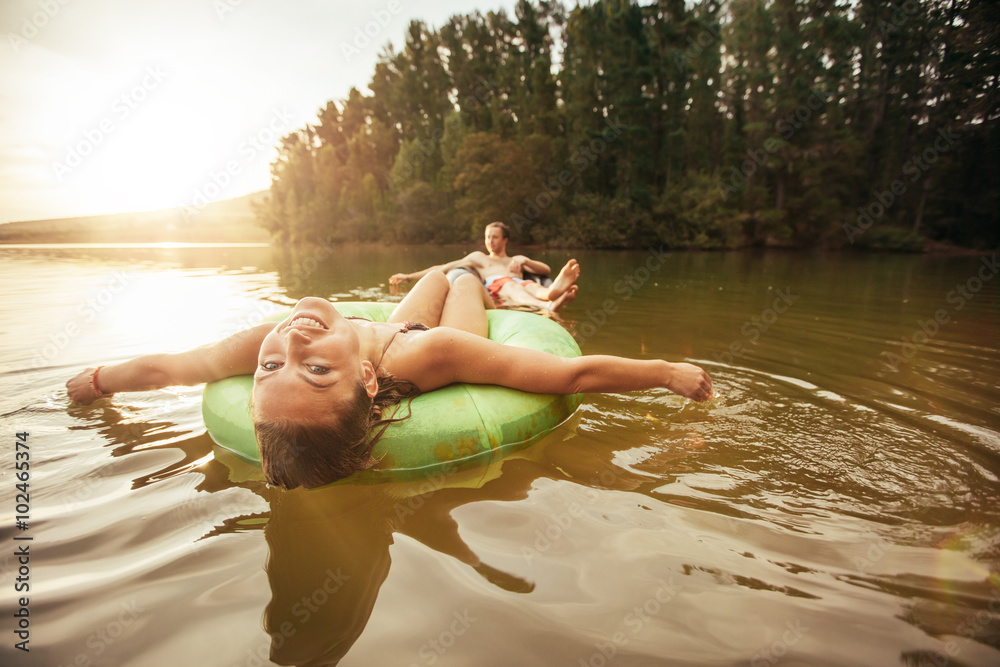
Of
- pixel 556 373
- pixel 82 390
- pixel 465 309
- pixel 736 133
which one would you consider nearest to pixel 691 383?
pixel 556 373

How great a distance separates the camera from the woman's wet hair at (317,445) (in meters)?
1.79

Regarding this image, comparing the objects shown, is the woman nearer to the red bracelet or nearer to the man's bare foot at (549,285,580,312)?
the red bracelet

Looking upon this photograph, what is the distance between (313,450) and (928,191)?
32.9 metres

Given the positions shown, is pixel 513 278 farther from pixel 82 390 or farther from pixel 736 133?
pixel 736 133

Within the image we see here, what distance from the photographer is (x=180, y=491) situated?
223cm

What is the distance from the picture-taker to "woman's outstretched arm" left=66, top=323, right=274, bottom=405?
268 cm

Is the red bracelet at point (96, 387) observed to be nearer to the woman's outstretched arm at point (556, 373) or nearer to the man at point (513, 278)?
the woman's outstretched arm at point (556, 373)

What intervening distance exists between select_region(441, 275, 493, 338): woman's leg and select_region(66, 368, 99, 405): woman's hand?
96.4 inches

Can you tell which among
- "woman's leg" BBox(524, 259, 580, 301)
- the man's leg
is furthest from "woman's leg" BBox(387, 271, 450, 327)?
the man's leg

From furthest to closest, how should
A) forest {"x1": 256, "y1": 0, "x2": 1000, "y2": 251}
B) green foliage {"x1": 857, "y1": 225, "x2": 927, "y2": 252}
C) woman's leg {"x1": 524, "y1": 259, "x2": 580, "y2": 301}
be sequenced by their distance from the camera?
forest {"x1": 256, "y1": 0, "x2": 1000, "y2": 251} < green foliage {"x1": 857, "y1": 225, "x2": 927, "y2": 252} < woman's leg {"x1": 524, "y1": 259, "x2": 580, "y2": 301}

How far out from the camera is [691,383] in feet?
8.39

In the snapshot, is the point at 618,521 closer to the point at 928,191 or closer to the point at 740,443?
the point at 740,443

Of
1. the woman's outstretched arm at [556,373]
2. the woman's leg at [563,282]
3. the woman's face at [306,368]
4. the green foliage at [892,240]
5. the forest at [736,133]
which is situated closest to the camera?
the woman's face at [306,368]

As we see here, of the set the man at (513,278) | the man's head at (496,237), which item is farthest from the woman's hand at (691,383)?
the man's head at (496,237)
